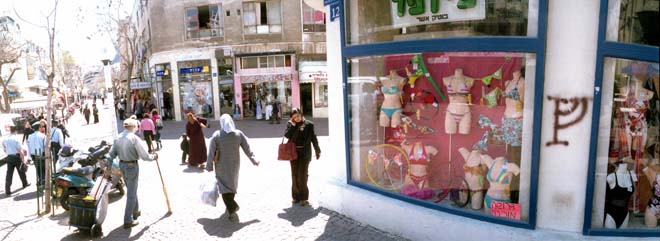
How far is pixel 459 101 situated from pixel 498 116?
1.71 feet

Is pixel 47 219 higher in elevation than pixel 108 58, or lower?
lower

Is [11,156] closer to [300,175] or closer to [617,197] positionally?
[300,175]

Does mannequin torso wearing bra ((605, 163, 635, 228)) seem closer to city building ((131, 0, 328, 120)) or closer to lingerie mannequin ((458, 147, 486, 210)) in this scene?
lingerie mannequin ((458, 147, 486, 210))

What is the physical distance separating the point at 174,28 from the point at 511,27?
23150 mm

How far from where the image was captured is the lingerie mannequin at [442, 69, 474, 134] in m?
5.01

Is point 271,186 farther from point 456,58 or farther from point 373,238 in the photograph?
point 456,58

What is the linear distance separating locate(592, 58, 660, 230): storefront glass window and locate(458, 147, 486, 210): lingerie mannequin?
1151mm

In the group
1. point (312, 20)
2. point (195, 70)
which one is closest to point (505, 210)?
point (312, 20)

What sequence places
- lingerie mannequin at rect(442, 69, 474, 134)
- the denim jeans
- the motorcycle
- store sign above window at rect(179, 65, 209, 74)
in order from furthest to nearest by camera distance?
store sign above window at rect(179, 65, 209, 74) < the motorcycle < the denim jeans < lingerie mannequin at rect(442, 69, 474, 134)

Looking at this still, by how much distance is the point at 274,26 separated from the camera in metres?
23.1

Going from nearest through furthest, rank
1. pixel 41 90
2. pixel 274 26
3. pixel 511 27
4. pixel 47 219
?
pixel 511 27 → pixel 47 219 → pixel 274 26 → pixel 41 90

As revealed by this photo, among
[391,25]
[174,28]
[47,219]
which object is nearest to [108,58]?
[47,219]

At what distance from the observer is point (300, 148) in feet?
21.2

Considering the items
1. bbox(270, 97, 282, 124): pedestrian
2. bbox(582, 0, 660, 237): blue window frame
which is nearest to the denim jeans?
bbox(582, 0, 660, 237): blue window frame
